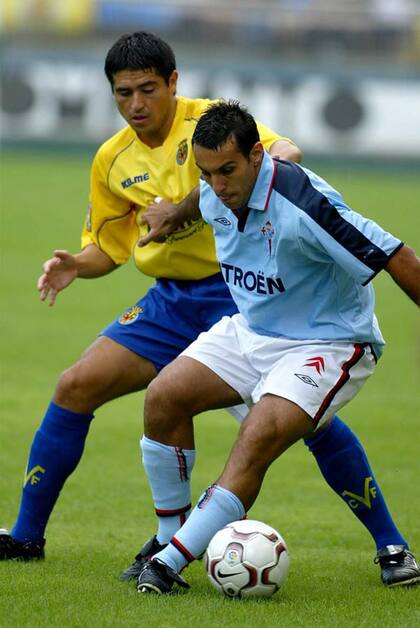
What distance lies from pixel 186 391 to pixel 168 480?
1.54ft

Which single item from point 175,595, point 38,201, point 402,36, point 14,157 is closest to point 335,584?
point 175,595

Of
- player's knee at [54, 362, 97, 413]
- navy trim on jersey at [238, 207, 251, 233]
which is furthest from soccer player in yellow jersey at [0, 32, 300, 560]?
navy trim on jersey at [238, 207, 251, 233]

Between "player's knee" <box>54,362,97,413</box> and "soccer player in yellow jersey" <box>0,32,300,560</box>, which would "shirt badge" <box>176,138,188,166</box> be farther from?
"player's knee" <box>54,362,97,413</box>

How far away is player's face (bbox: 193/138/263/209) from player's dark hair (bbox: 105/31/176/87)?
2.91 feet

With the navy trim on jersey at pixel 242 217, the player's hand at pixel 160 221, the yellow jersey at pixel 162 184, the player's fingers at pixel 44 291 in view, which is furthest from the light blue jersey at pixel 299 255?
the player's fingers at pixel 44 291

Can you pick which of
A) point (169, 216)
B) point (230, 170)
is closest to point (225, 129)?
point (230, 170)

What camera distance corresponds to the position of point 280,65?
34.0 m

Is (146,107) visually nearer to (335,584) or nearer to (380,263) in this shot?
(380,263)

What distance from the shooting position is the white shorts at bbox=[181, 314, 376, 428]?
5195 mm

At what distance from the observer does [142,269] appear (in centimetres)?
629

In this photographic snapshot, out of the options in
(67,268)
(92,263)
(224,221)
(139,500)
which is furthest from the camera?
(139,500)

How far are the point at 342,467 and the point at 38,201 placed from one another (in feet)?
63.9

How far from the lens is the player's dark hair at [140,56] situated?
5.88m

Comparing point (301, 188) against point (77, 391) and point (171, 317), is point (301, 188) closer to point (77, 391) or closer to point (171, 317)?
point (171, 317)
